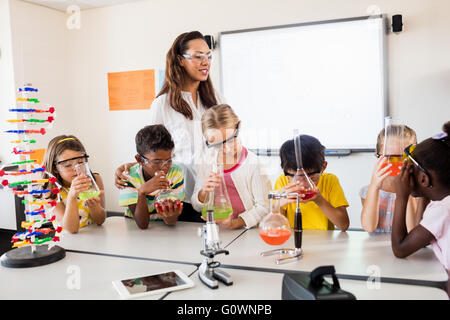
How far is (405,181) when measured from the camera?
1.30m

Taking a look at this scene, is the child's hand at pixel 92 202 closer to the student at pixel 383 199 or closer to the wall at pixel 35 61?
the student at pixel 383 199


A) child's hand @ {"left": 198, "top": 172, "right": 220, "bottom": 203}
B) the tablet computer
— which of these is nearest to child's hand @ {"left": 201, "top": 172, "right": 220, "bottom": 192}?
child's hand @ {"left": 198, "top": 172, "right": 220, "bottom": 203}

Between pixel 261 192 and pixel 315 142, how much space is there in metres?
0.34

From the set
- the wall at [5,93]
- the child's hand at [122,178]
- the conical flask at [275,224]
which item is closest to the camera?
the conical flask at [275,224]

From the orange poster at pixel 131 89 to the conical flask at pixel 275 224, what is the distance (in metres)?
2.86

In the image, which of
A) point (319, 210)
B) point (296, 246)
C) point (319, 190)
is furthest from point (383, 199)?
point (296, 246)

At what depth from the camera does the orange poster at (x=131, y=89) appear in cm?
390

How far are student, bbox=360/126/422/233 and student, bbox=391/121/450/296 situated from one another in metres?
0.12

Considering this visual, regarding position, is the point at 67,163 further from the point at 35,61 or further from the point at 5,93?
the point at 35,61

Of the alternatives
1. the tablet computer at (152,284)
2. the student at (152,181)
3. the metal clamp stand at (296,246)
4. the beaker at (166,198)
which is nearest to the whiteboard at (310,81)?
the student at (152,181)

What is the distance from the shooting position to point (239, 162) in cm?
188

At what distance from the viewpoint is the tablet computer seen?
105 centimetres
